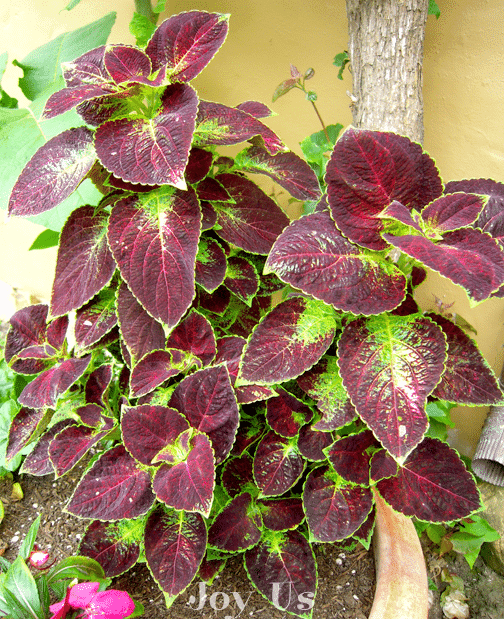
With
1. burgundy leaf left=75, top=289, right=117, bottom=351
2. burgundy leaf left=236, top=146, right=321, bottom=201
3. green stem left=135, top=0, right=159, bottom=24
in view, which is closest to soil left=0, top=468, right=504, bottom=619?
burgundy leaf left=75, top=289, right=117, bottom=351

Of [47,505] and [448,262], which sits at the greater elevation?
[448,262]

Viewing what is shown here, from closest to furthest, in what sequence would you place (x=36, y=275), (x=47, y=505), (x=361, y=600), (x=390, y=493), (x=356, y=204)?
(x=356, y=204), (x=390, y=493), (x=361, y=600), (x=47, y=505), (x=36, y=275)

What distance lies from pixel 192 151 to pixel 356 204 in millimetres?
273

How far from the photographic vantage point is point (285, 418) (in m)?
0.84

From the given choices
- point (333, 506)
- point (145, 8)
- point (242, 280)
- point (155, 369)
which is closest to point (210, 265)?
point (242, 280)

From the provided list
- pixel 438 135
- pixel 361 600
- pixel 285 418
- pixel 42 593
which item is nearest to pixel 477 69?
pixel 438 135

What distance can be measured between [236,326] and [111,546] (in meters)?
0.45

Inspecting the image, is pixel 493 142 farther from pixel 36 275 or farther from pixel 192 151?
pixel 36 275

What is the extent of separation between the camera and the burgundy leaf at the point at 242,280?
0.86 metres

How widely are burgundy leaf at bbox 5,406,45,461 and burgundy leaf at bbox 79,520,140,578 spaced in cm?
20

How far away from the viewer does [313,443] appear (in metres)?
0.83

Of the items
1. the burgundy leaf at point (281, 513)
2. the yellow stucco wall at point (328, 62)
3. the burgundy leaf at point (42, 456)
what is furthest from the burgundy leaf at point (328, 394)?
the yellow stucco wall at point (328, 62)

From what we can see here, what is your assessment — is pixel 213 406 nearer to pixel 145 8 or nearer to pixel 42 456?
pixel 42 456

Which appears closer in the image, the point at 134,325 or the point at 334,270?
the point at 334,270
